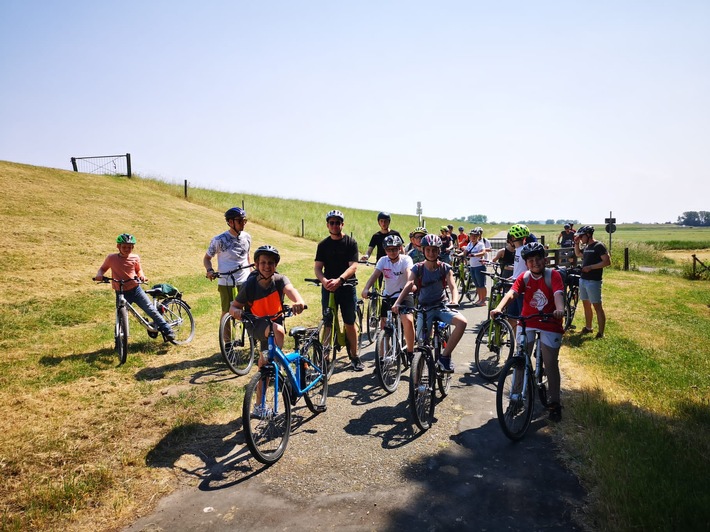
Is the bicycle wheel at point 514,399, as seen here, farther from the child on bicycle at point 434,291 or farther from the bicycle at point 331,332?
the bicycle at point 331,332

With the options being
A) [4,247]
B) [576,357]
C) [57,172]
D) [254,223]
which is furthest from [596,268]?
[57,172]

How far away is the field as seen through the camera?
391cm

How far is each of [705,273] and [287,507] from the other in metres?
27.3

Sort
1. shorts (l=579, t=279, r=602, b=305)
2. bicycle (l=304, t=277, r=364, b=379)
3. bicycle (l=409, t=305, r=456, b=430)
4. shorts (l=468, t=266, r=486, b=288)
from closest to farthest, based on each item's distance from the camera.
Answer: bicycle (l=409, t=305, r=456, b=430) < bicycle (l=304, t=277, r=364, b=379) < shorts (l=579, t=279, r=602, b=305) < shorts (l=468, t=266, r=486, b=288)

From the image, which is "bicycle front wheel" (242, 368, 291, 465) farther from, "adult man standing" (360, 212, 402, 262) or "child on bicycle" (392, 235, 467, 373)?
"adult man standing" (360, 212, 402, 262)

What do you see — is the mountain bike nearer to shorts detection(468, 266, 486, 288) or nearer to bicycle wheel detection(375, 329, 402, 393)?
bicycle wheel detection(375, 329, 402, 393)

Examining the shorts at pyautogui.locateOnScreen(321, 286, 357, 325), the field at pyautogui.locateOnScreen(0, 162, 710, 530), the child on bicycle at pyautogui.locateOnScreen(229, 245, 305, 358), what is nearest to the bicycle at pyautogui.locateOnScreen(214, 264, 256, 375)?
the field at pyautogui.locateOnScreen(0, 162, 710, 530)

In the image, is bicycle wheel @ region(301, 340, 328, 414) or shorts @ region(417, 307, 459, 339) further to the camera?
shorts @ region(417, 307, 459, 339)

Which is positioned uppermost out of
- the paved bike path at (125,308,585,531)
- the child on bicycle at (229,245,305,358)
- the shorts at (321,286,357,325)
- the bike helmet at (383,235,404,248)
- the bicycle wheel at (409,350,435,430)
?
the bike helmet at (383,235,404,248)

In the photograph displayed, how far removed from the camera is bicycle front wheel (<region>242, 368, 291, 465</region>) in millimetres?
4328

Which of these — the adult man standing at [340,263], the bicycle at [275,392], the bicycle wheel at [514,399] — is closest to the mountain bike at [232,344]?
the adult man standing at [340,263]

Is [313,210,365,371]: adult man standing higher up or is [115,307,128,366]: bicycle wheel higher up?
[313,210,365,371]: adult man standing

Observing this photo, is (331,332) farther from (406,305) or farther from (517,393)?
(517,393)

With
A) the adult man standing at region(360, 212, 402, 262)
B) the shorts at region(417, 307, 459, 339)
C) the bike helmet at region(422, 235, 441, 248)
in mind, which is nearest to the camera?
the shorts at region(417, 307, 459, 339)
